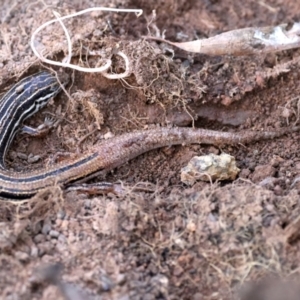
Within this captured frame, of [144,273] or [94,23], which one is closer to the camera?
[144,273]

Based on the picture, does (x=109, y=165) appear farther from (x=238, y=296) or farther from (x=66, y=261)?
(x=238, y=296)

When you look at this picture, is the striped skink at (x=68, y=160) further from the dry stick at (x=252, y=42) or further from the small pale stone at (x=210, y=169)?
the dry stick at (x=252, y=42)

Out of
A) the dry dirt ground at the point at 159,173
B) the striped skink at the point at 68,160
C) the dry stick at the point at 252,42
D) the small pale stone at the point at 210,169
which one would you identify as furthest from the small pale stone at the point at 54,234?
the dry stick at the point at 252,42

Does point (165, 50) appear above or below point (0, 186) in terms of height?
above

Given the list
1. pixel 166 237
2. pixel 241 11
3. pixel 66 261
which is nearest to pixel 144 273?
pixel 166 237

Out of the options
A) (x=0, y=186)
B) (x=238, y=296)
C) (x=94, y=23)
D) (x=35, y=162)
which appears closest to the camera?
(x=238, y=296)

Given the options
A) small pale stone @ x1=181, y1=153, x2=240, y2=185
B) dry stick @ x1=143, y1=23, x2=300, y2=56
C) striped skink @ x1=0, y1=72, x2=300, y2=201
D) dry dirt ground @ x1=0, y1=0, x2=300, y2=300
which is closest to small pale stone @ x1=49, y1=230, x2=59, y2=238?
dry dirt ground @ x1=0, y1=0, x2=300, y2=300
